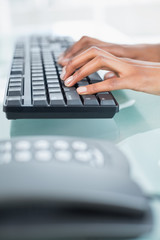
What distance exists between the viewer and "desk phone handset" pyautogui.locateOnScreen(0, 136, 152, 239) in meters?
0.22

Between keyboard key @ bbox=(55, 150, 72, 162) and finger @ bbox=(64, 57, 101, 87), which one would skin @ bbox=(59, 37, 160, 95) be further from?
keyboard key @ bbox=(55, 150, 72, 162)

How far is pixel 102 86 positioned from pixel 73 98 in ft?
0.21

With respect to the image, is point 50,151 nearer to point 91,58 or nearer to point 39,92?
point 39,92

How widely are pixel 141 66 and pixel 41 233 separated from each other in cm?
38

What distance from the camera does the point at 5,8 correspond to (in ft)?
4.98

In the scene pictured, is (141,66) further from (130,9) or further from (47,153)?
(130,9)

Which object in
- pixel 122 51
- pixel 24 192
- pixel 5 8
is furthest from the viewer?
pixel 5 8

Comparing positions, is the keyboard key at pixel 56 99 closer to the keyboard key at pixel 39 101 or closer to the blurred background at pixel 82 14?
the keyboard key at pixel 39 101

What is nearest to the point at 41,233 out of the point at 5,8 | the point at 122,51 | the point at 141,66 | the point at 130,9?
the point at 141,66

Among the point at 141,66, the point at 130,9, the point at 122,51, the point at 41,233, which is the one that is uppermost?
the point at 130,9

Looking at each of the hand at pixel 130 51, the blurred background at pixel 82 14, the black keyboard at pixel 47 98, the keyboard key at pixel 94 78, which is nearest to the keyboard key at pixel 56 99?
the black keyboard at pixel 47 98

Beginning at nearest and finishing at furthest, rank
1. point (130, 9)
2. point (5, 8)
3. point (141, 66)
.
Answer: point (141, 66), point (5, 8), point (130, 9)

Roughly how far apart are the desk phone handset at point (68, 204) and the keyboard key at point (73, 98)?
19 cm

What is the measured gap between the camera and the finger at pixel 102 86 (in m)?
0.47
